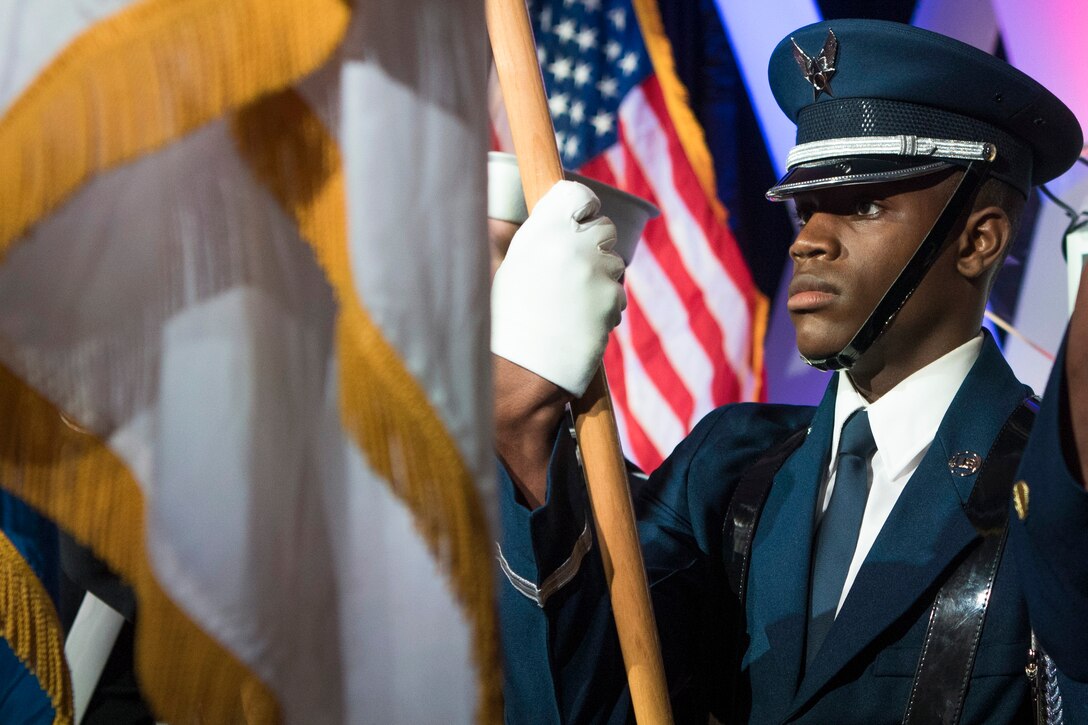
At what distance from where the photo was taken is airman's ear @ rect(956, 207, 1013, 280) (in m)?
1.58

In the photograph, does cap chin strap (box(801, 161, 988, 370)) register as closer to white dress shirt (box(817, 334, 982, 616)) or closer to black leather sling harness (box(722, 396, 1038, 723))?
white dress shirt (box(817, 334, 982, 616))

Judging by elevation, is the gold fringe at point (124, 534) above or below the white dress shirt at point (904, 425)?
above

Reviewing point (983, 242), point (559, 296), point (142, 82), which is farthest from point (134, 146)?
point (983, 242)

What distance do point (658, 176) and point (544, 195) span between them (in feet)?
7.76

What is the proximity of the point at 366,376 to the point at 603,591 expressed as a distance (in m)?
0.78

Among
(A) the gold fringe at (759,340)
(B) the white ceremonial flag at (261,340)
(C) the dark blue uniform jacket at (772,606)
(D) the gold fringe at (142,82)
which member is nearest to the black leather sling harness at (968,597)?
(C) the dark blue uniform jacket at (772,606)

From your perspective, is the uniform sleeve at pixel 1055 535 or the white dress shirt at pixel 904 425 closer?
the uniform sleeve at pixel 1055 535

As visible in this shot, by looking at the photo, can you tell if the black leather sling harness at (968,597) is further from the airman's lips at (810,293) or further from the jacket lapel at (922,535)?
the airman's lips at (810,293)

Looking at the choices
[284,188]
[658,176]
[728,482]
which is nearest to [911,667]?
[728,482]

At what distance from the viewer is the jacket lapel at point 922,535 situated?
4.53 feet

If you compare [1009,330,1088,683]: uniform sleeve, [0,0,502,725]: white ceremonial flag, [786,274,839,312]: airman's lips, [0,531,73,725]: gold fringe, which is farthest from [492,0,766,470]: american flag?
[0,0,502,725]: white ceremonial flag

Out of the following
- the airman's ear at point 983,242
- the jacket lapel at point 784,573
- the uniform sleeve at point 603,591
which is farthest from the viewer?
the airman's ear at point 983,242

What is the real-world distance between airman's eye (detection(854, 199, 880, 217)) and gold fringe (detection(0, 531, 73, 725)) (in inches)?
47.1

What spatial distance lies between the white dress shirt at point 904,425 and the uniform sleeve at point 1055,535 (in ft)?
1.63
